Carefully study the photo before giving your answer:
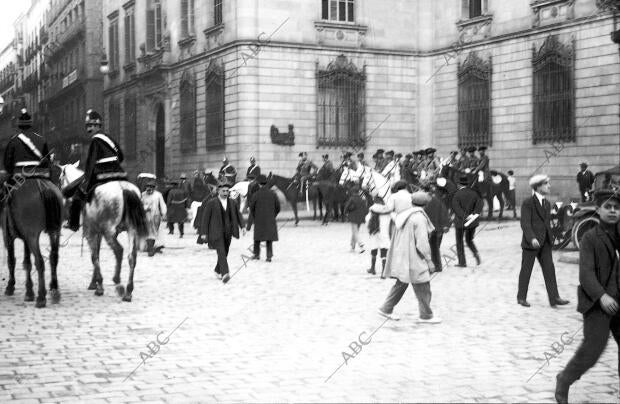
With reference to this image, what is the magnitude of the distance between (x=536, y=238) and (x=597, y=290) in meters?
5.30

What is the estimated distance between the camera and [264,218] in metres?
17.0

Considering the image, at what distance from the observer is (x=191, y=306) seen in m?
11.0

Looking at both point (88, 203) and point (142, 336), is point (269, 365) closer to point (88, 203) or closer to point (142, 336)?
point (142, 336)

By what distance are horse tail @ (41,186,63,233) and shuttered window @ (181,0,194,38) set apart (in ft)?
82.3

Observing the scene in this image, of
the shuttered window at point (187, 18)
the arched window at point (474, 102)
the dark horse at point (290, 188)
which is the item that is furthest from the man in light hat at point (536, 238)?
the shuttered window at point (187, 18)

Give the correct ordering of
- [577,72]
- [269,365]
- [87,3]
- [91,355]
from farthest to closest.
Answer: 1. [87,3]
2. [577,72]
3. [91,355]
4. [269,365]

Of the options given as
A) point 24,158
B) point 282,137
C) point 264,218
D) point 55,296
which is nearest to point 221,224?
point 264,218

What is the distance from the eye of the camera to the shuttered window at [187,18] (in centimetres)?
3569

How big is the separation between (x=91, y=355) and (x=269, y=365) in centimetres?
169

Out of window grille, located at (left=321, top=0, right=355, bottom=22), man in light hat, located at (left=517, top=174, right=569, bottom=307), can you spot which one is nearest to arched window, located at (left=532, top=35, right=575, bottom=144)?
window grille, located at (left=321, top=0, right=355, bottom=22)

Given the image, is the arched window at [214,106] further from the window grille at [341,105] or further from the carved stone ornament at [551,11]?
the carved stone ornament at [551,11]

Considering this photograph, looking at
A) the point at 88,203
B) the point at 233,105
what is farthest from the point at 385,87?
the point at 88,203

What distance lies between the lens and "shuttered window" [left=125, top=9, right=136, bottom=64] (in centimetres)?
4288

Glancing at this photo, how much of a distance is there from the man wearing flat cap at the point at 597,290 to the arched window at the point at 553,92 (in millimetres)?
22980
